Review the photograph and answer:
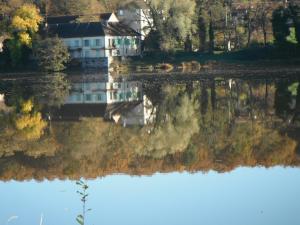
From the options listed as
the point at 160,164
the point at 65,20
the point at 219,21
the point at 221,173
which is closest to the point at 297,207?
the point at 221,173

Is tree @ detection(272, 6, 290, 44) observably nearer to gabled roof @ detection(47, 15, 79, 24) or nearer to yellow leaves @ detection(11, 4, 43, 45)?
yellow leaves @ detection(11, 4, 43, 45)

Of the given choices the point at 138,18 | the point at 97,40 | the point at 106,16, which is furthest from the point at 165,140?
the point at 138,18

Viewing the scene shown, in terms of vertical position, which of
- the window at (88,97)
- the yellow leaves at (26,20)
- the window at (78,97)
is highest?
the yellow leaves at (26,20)

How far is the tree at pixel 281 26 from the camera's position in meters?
57.8

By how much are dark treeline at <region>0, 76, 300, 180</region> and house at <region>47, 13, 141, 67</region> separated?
4069 cm

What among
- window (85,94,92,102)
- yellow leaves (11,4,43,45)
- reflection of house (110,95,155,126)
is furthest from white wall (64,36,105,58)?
reflection of house (110,95,155,126)

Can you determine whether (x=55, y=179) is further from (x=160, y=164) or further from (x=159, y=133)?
(x=159, y=133)

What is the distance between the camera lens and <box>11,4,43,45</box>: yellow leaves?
217 feet

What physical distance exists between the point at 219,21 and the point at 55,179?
58897 mm

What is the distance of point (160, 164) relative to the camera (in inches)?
579

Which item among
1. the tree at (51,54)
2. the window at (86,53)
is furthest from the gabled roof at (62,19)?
the tree at (51,54)

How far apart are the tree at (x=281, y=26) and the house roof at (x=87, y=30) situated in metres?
18.7

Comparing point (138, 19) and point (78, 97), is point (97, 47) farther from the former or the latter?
point (78, 97)

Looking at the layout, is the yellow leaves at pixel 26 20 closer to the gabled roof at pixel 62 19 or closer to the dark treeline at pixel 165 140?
the gabled roof at pixel 62 19
